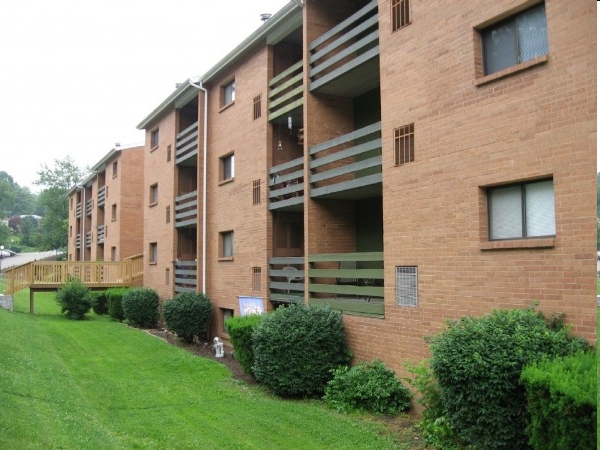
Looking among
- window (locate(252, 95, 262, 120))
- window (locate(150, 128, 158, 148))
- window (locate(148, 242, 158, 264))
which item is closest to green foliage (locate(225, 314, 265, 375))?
window (locate(252, 95, 262, 120))

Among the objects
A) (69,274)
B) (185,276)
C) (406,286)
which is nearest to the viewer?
(406,286)

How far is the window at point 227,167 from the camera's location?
18.0 metres

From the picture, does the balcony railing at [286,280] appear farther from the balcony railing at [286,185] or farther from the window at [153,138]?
the window at [153,138]

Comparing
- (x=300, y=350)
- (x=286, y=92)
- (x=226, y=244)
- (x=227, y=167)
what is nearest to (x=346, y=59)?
(x=286, y=92)

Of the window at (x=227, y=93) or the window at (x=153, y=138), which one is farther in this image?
the window at (x=153, y=138)

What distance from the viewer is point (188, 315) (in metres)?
17.6

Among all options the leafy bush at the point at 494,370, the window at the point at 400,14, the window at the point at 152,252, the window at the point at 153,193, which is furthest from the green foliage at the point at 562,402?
the window at the point at 153,193

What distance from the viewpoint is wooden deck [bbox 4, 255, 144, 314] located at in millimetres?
25234

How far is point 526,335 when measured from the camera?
6617 millimetres

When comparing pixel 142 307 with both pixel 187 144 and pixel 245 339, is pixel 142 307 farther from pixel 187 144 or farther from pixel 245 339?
pixel 245 339

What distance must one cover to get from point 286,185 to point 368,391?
277 inches

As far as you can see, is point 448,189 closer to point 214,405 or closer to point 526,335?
point 526,335

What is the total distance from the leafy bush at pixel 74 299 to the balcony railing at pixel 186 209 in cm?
632

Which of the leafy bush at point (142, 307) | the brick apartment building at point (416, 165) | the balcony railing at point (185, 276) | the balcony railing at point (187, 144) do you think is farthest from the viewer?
the leafy bush at point (142, 307)
